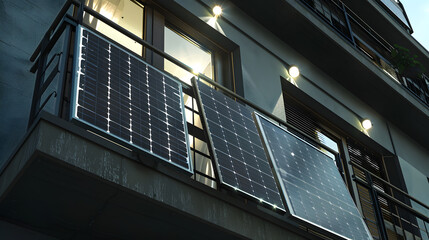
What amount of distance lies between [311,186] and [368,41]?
1019 centimetres

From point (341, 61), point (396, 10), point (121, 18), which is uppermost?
point (396, 10)

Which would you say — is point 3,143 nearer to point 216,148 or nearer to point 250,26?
point 216,148

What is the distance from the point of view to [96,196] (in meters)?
4.70

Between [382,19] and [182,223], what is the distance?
13.2 metres

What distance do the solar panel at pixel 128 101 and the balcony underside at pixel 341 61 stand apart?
5190 millimetres

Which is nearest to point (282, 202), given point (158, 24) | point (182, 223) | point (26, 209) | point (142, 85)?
point (182, 223)

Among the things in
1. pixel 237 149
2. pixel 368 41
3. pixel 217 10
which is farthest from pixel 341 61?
pixel 237 149

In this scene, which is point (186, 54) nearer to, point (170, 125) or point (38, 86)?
point (170, 125)

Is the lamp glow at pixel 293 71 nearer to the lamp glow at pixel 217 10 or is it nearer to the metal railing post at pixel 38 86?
the lamp glow at pixel 217 10

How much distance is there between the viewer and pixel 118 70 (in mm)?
5633

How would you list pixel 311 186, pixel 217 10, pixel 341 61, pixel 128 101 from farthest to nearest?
pixel 341 61 < pixel 217 10 < pixel 311 186 < pixel 128 101

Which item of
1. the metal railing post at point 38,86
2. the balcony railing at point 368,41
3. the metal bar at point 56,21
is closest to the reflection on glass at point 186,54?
the metal bar at point 56,21

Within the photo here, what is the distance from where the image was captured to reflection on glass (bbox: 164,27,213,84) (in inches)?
336

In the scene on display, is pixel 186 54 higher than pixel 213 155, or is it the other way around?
pixel 186 54
